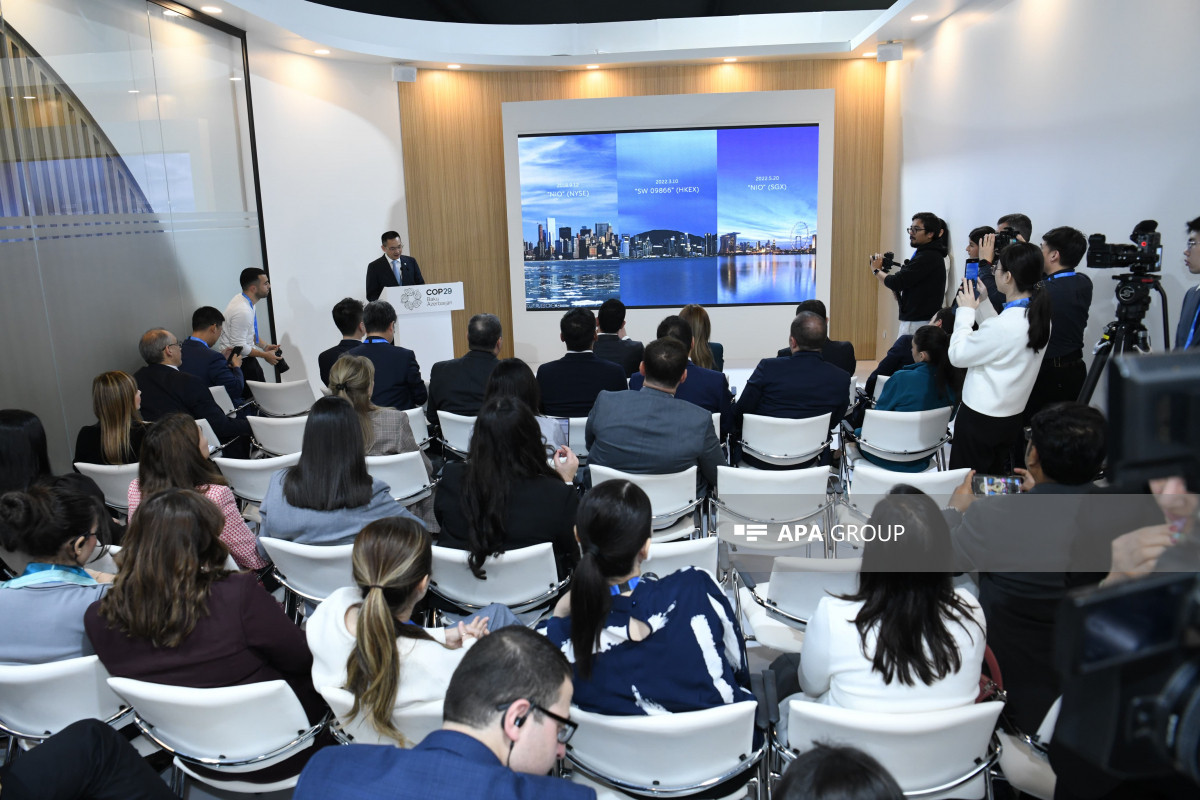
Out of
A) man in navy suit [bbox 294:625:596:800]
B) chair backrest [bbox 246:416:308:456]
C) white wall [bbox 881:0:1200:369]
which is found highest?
white wall [bbox 881:0:1200:369]

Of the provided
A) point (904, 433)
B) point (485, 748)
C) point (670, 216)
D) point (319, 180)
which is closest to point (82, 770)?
point (485, 748)

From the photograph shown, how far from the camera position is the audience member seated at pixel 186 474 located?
9.98 feet

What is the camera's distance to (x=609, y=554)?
81.9 inches

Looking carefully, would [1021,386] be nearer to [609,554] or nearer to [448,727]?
[609,554]

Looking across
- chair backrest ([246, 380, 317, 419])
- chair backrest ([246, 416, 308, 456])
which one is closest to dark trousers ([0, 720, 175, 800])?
chair backrest ([246, 416, 308, 456])

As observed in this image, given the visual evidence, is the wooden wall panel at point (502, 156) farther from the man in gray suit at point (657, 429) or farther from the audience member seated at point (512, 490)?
the audience member seated at point (512, 490)

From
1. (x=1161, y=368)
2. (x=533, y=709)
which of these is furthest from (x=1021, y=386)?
(x=1161, y=368)

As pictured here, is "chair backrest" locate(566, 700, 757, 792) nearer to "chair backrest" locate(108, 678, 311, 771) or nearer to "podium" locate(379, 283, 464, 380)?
"chair backrest" locate(108, 678, 311, 771)

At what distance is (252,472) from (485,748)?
280 cm

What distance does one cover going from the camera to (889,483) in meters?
3.50

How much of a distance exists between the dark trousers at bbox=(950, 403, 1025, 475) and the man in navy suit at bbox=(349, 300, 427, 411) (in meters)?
3.07

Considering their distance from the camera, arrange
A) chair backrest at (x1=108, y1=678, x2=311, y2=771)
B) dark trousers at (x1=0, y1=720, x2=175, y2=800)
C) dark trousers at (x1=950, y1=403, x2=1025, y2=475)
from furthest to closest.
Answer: dark trousers at (x1=950, y1=403, x2=1025, y2=475) → chair backrest at (x1=108, y1=678, x2=311, y2=771) → dark trousers at (x1=0, y1=720, x2=175, y2=800)

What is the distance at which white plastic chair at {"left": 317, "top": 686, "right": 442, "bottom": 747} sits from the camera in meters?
1.86

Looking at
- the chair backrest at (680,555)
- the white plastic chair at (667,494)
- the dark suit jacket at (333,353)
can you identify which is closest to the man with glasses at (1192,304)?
the white plastic chair at (667,494)
